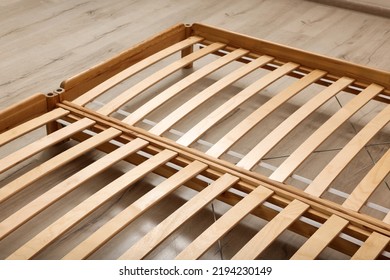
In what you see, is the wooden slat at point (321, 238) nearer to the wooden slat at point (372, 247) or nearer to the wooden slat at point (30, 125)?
the wooden slat at point (372, 247)

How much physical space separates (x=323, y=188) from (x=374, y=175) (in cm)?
15

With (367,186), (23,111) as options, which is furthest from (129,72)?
(367,186)

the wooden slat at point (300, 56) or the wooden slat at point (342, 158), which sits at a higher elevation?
the wooden slat at point (300, 56)

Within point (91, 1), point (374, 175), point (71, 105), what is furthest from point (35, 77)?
point (374, 175)

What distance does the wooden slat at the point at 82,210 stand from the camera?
1.24 m

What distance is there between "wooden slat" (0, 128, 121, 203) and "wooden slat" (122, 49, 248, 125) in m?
0.10

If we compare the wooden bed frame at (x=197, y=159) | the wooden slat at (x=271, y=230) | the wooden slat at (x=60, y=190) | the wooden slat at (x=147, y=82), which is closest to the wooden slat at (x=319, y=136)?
the wooden bed frame at (x=197, y=159)

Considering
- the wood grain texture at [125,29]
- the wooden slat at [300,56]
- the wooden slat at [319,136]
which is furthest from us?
the wood grain texture at [125,29]

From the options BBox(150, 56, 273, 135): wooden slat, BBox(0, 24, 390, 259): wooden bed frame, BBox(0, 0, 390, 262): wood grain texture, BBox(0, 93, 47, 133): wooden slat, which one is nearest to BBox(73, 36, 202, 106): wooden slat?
BBox(0, 24, 390, 259): wooden bed frame

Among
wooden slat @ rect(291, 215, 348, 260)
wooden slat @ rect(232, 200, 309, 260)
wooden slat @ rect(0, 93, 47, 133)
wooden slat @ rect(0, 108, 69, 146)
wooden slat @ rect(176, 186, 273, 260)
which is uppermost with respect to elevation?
wooden slat @ rect(0, 93, 47, 133)

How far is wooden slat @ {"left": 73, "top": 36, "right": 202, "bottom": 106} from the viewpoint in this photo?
1.79 m

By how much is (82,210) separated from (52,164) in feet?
0.64

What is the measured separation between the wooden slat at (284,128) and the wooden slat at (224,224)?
0.37 feet

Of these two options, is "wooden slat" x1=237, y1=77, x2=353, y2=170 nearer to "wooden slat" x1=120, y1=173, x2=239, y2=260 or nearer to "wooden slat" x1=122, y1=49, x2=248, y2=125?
"wooden slat" x1=120, y1=173, x2=239, y2=260
